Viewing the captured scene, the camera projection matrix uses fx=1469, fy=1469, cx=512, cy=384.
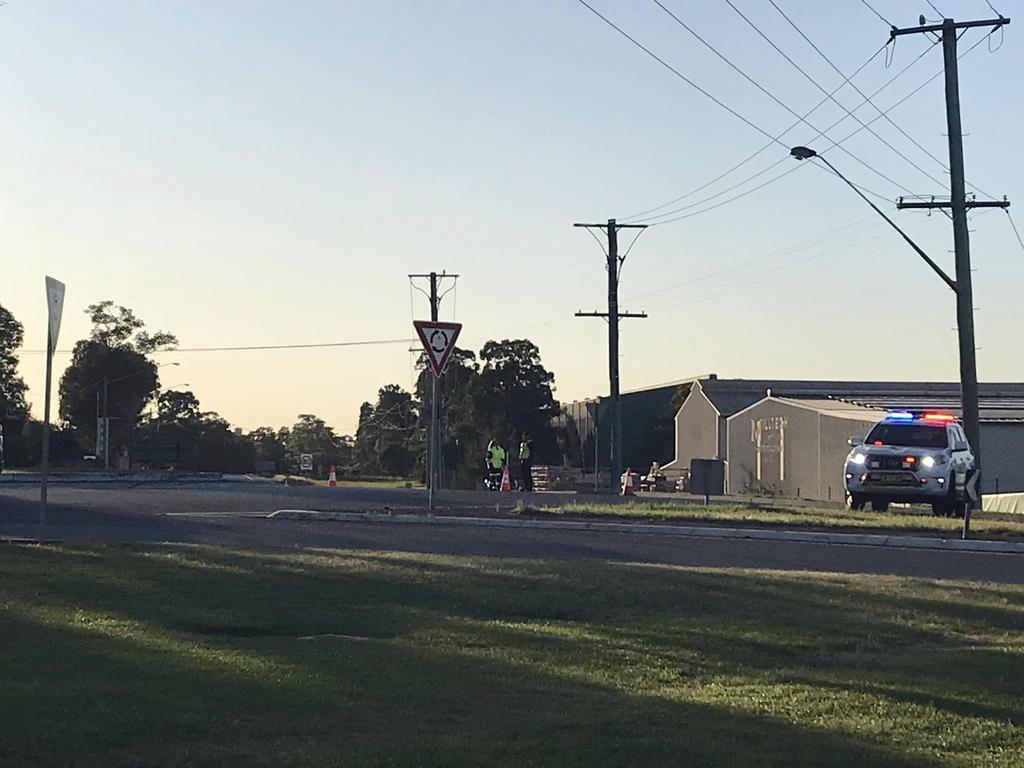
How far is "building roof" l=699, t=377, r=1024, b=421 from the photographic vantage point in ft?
197

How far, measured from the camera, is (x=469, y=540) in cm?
1714

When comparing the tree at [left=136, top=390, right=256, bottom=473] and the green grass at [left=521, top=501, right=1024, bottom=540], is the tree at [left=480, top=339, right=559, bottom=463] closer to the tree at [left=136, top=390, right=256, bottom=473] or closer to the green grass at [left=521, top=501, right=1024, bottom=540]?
the tree at [left=136, top=390, right=256, bottom=473]

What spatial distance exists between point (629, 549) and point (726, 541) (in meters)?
2.35

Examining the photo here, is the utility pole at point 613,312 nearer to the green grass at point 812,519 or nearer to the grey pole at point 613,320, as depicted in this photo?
the grey pole at point 613,320

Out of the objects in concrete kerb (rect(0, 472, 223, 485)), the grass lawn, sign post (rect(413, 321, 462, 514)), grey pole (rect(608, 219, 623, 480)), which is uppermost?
grey pole (rect(608, 219, 623, 480))

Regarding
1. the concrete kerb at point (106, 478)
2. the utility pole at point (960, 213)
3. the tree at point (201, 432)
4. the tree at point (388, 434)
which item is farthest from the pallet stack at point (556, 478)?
the tree at point (201, 432)

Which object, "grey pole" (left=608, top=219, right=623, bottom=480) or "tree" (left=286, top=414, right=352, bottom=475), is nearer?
"grey pole" (left=608, top=219, right=623, bottom=480)

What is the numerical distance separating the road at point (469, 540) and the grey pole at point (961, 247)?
14.2 m

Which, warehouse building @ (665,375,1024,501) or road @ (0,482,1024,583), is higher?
warehouse building @ (665,375,1024,501)

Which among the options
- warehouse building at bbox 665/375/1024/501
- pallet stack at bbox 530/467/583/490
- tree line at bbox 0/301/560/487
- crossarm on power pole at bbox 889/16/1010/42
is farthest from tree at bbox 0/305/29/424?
crossarm on power pole at bbox 889/16/1010/42

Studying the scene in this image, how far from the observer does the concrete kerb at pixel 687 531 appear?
19.1 meters

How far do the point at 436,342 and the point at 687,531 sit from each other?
4.53 meters

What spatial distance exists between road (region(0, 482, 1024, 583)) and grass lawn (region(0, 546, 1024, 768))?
2240mm

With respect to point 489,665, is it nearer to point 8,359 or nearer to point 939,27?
point 939,27
